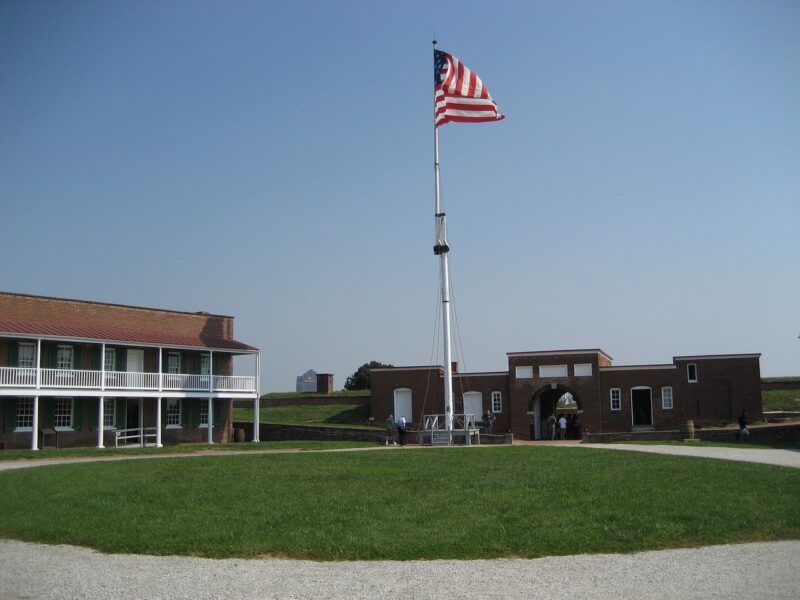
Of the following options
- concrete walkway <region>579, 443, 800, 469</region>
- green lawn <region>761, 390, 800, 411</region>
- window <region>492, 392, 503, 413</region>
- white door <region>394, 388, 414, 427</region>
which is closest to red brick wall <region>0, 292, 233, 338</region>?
white door <region>394, 388, 414, 427</region>

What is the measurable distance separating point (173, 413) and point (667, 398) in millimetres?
24965

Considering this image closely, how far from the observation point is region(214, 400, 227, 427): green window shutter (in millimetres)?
43469

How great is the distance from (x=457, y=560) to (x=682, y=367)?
3595cm

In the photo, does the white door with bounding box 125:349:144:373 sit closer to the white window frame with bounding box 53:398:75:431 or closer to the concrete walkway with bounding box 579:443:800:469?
the white window frame with bounding box 53:398:75:431

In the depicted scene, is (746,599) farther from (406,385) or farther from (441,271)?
(406,385)

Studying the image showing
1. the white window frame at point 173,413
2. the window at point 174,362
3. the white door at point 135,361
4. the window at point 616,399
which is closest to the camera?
the white door at point 135,361

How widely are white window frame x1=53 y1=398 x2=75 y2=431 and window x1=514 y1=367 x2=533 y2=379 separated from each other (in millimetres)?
22449

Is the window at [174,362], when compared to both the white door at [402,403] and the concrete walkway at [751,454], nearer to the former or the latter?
the white door at [402,403]

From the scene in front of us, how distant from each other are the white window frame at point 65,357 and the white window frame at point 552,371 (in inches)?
924

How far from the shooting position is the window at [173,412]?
41062mm

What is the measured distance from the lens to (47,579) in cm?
1000

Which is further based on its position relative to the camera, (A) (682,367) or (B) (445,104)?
(A) (682,367)

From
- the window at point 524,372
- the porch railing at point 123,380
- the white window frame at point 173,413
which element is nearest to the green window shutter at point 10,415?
the porch railing at point 123,380

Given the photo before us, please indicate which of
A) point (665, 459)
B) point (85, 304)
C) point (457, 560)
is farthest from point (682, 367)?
point (457, 560)
